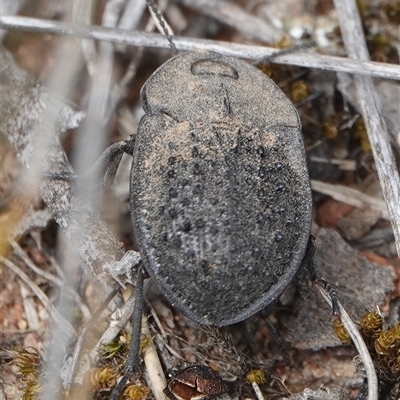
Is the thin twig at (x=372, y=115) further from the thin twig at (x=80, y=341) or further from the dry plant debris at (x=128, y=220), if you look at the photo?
the thin twig at (x=80, y=341)

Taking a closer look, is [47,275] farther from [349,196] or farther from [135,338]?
[349,196]

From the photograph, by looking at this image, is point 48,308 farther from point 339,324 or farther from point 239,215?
point 339,324

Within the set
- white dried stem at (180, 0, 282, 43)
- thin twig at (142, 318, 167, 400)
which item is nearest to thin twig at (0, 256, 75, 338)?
thin twig at (142, 318, 167, 400)

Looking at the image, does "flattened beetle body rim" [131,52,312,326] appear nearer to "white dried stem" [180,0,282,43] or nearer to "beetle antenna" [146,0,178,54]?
"beetle antenna" [146,0,178,54]

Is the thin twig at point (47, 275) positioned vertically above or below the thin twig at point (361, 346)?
above

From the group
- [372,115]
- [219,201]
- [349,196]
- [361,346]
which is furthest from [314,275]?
[372,115]

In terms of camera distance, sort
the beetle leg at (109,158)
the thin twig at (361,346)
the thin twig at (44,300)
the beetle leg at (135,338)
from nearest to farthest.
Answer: the thin twig at (361,346)
the beetle leg at (135,338)
the thin twig at (44,300)
the beetle leg at (109,158)

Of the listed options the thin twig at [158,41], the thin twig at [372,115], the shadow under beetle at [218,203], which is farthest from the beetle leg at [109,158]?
the thin twig at [372,115]

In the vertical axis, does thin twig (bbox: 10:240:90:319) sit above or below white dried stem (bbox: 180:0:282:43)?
below
